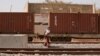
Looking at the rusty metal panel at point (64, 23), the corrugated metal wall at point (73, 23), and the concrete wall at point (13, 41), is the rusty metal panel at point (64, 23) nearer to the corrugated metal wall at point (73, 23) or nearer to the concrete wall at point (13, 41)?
the corrugated metal wall at point (73, 23)

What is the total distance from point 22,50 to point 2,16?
35.9 feet

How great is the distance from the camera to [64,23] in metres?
30.5

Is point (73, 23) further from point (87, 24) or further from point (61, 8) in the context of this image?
point (61, 8)

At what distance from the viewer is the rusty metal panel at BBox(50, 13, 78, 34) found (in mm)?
30406

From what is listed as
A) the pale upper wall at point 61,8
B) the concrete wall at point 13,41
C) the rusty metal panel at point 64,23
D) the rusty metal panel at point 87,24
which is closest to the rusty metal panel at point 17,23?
the rusty metal panel at point 64,23

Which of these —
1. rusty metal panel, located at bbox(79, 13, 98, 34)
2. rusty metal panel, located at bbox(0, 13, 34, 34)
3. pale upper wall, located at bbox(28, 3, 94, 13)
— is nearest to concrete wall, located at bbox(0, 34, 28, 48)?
rusty metal panel, located at bbox(0, 13, 34, 34)

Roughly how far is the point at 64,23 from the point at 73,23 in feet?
2.70

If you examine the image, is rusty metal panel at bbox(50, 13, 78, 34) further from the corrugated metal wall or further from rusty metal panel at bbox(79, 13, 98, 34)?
rusty metal panel at bbox(79, 13, 98, 34)

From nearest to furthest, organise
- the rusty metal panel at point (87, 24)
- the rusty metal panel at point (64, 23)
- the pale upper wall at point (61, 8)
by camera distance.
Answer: the rusty metal panel at point (64, 23), the rusty metal panel at point (87, 24), the pale upper wall at point (61, 8)

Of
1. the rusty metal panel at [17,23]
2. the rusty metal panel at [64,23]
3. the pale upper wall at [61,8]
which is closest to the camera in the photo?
the rusty metal panel at [17,23]

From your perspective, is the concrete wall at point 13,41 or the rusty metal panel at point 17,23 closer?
the concrete wall at point 13,41

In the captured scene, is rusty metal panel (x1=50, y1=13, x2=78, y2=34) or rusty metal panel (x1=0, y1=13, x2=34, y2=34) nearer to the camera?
rusty metal panel (x1=0, y1=13, x2=34, y2=34)

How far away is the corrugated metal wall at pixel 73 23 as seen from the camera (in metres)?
30.5

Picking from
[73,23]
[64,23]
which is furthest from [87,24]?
[64,23]
